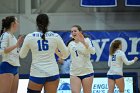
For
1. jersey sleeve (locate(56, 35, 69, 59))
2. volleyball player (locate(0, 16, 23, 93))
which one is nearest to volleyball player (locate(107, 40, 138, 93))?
volleyball player (locate(0, 16, 23, 93))

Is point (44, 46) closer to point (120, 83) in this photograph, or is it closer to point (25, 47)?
point (25, 47)

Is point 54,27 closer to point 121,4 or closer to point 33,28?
point 33,28

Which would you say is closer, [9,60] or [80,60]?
[9,60]

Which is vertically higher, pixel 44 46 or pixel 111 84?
pixel 44 46

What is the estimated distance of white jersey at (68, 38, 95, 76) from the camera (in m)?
6.99

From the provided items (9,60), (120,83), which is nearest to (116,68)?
(120,83)

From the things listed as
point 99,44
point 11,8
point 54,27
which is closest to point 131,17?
point 99,44

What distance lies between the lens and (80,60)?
7.03 m

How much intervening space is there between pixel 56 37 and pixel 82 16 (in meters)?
8.59

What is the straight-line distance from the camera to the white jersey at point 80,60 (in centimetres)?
699

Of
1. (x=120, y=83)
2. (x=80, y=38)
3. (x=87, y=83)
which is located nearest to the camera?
(x=80, y=38)

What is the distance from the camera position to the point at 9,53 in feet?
17.9

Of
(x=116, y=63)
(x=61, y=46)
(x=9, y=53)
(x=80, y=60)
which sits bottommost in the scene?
(x=116, y=63)

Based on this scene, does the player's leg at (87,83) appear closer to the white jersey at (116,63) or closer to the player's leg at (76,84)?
the player's leg at (76,84)
